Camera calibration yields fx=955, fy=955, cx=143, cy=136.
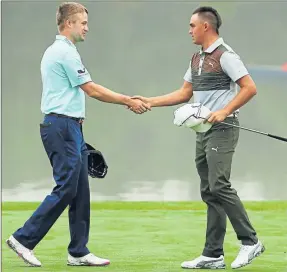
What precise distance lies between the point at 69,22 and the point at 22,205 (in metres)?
3.56

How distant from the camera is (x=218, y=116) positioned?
5.33m

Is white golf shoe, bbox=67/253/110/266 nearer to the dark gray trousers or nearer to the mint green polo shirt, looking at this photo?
the dark gray trousers

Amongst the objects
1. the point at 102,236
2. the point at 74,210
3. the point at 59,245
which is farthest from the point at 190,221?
the point at 74,210

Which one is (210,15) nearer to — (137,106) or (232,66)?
(232,66)

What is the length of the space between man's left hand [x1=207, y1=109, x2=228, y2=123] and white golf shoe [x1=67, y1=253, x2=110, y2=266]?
1.04 metres

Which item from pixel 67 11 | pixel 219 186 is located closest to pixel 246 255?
pixel 219 186

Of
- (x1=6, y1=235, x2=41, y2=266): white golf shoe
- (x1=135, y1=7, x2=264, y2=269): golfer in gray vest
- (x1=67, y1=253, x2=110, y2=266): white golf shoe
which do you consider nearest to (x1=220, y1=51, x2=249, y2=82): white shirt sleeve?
(x1=135, y1=7, x2=264, y2=269): golfer in gray vest

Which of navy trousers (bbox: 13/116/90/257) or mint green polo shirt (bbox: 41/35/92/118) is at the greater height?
mint green polo shirt (bbox: 41/35/92/118)

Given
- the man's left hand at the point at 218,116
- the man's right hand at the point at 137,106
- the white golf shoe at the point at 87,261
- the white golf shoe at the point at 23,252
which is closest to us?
the man's left hand at the point at 218,116

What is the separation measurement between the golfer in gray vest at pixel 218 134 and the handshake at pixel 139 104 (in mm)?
438

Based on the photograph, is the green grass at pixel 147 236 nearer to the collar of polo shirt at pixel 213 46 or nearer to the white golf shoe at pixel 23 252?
the white golf shoe at pixel 23 252

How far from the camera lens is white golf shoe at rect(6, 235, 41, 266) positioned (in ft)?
17.9

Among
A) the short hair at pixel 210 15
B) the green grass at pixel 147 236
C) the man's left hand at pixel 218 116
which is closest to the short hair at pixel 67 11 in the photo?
the short hair at pixel 210 15

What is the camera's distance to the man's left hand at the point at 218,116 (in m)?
5.33
